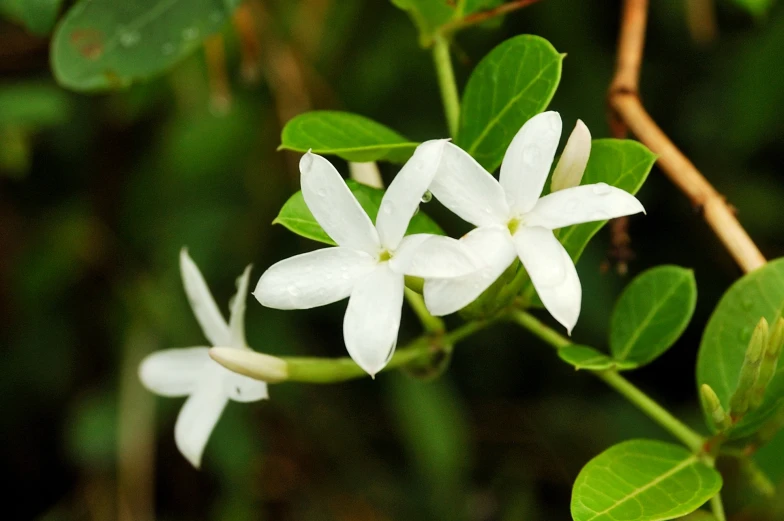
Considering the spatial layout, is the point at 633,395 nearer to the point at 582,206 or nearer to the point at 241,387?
the point at 582,206

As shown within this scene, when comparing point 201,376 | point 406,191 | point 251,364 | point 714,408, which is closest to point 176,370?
point 201,376

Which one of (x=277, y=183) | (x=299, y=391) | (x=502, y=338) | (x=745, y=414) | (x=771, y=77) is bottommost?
(x=299, y=391)

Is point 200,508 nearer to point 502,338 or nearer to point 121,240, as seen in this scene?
point 121,240

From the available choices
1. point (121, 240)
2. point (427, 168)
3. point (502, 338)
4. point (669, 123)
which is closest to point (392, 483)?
point (502, 338)

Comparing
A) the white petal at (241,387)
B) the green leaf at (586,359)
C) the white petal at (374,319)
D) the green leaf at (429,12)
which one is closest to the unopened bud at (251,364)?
the white petal at (241,387)

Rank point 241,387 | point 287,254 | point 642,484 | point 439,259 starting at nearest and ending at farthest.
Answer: point 439,259
point 642,484
point 241,387
point 287,254

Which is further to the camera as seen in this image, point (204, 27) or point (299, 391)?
point (299, 391)

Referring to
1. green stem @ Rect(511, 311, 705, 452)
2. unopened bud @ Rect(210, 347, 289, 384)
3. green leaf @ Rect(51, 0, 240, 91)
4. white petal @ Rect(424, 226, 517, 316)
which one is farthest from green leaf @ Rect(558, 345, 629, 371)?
green leaf @ Rect(51, 0, 240, 91)
